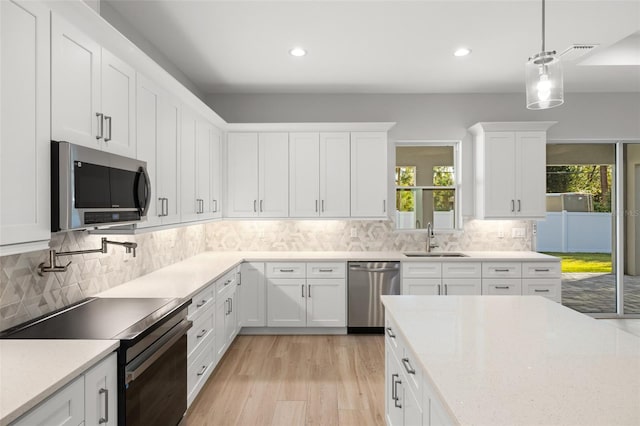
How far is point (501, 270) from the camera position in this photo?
14.1ft

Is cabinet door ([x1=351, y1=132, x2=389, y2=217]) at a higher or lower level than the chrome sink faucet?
higher

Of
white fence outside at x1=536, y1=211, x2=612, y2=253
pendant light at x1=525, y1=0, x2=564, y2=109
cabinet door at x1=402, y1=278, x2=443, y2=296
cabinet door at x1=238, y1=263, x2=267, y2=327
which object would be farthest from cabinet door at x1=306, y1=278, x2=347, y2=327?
pendant light at x1=525, y1=0, x2=564, y2=109

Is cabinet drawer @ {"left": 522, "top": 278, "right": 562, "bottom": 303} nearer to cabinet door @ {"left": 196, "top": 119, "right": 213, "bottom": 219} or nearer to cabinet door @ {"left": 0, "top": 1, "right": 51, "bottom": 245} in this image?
cabinet door @ {"left": 196, "top": 119, "right": 213, "bottom": 219}

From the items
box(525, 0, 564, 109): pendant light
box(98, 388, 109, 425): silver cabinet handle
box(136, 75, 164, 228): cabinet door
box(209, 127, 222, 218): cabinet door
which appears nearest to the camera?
box(98, 388, 109, 425): silver cabinet handle

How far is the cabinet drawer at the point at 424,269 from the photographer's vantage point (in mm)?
4297

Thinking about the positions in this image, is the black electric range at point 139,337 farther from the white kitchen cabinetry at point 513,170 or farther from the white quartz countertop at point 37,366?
the white kitchen cabinetry at point 513,170

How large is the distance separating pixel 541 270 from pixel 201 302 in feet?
11.7

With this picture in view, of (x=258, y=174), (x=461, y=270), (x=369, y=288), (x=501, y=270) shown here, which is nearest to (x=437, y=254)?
(x=461, y=270)

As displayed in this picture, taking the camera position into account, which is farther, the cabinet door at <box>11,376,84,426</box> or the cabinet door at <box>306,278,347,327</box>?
the cabinet door at <box>306,278,347,327</box>

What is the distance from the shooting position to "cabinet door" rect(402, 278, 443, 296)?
14.1 ft

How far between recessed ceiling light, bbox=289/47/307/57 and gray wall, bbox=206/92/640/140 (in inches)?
51.1

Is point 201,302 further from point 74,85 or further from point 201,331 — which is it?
point 74,85

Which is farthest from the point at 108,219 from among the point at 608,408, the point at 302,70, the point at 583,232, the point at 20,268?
the point at 583,232

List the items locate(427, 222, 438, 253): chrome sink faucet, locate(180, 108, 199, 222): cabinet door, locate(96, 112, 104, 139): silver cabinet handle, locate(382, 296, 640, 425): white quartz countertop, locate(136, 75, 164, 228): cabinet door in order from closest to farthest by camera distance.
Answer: locate(382, 296, 640, 425): white quartz countertop → locate(96, 112, 104, 139): silver cabinet handle → locate(136, 75, 164, 228): cabinet door → locate(180, 108, 199, 222): cabinet door → locate(427, 222, 438, 253): chrome sink faucet
